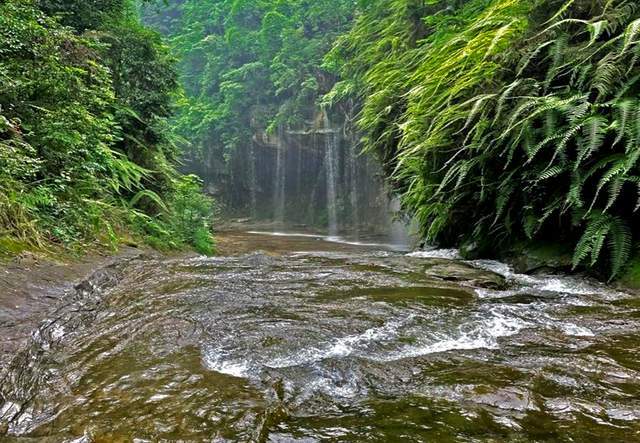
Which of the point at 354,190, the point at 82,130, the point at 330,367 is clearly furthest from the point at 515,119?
the point at 354,190

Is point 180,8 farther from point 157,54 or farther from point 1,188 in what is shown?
point 1,188

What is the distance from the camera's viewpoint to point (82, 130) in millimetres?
4781

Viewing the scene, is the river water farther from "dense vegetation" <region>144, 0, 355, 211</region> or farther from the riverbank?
"dense vegetation" <region>144, 0, 355, 211</region>

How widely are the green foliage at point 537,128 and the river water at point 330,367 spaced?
2.90ft

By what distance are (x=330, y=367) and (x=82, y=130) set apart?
427 cm

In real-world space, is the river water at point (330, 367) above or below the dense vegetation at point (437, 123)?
below

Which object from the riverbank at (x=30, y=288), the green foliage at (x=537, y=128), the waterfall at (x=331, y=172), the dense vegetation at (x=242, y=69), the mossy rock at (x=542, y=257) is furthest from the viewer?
the dense vegetation at (x=242, y=69)

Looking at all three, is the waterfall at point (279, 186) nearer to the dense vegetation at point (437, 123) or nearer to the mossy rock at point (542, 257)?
the dense vegetation at point (437, 123)

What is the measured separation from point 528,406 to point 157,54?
8.48 m

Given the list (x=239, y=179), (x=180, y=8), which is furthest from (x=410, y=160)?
(x=180, y=8)

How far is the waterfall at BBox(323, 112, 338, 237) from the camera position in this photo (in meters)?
20.2

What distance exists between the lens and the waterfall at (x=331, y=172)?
2023cm

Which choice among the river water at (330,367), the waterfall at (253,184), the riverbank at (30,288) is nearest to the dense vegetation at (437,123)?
the riverbank at (30,288)

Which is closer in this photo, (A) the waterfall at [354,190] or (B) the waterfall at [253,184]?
(A) the waterfall at [354,190]
